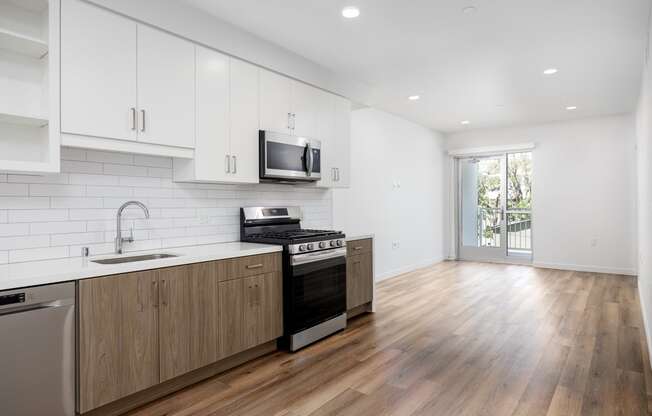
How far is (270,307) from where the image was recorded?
3.12 meters

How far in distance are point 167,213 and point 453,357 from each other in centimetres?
251

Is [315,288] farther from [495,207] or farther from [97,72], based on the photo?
[495,207]

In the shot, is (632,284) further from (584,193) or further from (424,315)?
(424,315)

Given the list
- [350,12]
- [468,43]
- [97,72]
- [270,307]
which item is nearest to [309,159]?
[350,12]

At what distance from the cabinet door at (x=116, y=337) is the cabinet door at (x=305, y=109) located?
2042 mm

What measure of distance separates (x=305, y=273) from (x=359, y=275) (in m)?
1.01

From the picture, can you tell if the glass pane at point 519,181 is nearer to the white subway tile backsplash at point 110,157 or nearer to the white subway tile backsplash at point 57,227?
the white subway tile backsplash at point 110,157

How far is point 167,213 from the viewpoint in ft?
10.1

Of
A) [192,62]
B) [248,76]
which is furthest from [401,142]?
[192,62]

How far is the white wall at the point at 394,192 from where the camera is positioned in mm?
5512

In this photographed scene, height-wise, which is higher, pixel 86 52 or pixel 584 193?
pixel 86 52

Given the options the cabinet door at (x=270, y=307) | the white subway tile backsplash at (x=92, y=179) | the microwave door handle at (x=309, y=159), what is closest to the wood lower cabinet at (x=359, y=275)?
the microwave door handle at (x=309, y=159)

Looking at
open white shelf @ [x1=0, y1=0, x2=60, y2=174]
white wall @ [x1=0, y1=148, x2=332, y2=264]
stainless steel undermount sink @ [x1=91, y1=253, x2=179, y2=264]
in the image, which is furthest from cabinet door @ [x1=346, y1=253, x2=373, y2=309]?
open white shelf @ [x1=0, y1=0, x2=60, y2=174]

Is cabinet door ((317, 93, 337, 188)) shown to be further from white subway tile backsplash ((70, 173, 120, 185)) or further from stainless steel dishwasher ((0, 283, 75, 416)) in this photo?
stainless steel dishwasher ((0, 283, 75, 416))
